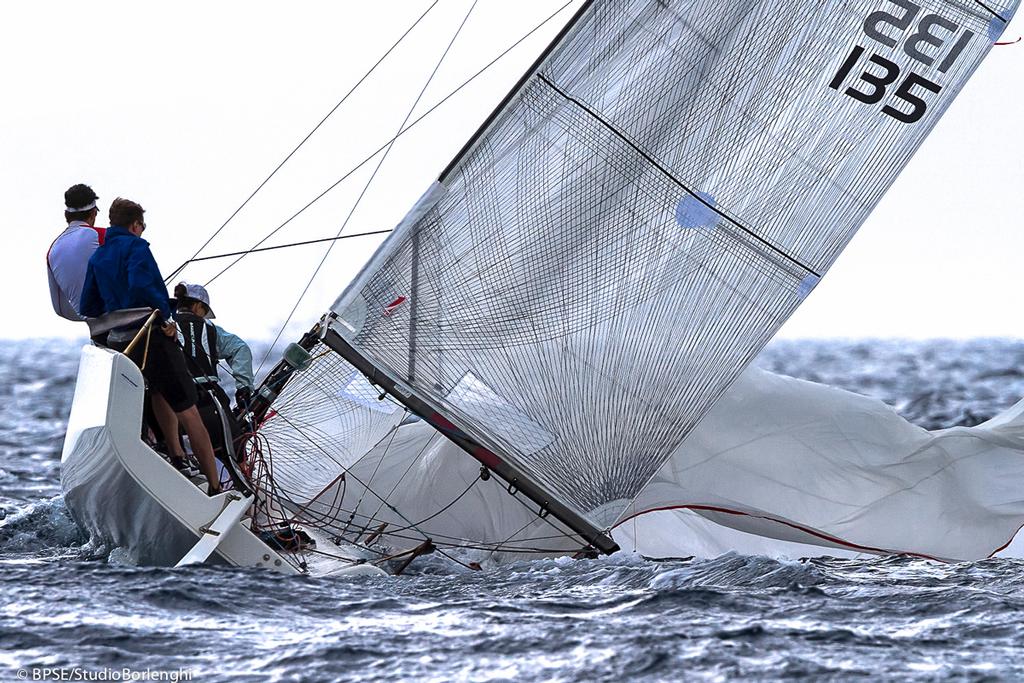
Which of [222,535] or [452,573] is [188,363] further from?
[452,573]

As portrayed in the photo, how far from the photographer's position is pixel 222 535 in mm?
5883

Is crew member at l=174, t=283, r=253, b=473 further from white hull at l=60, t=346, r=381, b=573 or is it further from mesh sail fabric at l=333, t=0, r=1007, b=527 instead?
mesh sail fabric at l=333, t=0, r=1007, b=527

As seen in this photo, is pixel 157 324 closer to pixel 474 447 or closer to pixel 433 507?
pixel 474 447

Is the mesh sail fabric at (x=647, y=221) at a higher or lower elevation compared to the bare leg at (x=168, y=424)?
higher

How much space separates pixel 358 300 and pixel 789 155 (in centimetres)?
207

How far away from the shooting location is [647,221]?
6895 millimetres

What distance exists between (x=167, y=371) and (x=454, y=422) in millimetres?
1333

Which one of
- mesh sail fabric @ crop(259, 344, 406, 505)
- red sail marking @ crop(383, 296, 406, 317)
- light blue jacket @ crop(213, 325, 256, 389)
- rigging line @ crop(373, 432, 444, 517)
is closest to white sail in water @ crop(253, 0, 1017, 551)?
red sail marking @ crop(383, 296, 406, 317)

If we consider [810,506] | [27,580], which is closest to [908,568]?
[810,506]

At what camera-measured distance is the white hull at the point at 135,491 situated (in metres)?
5.87

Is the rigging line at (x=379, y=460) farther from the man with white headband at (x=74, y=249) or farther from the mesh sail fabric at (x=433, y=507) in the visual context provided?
the man with white headband at (x=74, y=249)

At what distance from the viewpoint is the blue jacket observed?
6.12 meters

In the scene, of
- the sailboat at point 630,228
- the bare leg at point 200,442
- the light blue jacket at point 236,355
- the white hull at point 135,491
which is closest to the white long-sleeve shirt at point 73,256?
the white hull at point 135,491

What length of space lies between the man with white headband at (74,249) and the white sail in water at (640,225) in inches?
44.6
